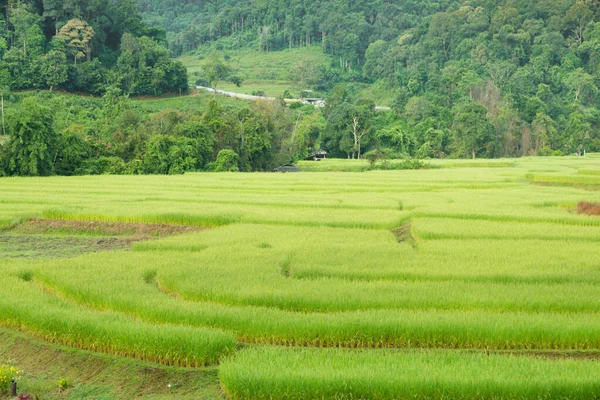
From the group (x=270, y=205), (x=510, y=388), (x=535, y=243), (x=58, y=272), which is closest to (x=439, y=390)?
(x=510, y=388)

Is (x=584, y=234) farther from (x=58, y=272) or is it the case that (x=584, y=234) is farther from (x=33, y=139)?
(x=33, y=139)

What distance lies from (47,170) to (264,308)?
2607cm

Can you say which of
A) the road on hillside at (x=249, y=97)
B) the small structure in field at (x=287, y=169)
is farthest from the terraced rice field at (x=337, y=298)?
the road on hillside at (x=249, y=97)

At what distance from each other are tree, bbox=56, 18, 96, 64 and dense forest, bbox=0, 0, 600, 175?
4.2 inches

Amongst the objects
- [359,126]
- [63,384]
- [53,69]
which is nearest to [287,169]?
[359,126]

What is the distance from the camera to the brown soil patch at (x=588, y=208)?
18406 millimetres

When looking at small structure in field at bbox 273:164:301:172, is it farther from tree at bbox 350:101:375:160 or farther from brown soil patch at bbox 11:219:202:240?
brown soil patch at bbox 11:219:202:240

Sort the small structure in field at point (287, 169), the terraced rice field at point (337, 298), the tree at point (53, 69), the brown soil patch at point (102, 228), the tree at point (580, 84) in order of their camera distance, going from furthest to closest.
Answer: the tree at point (580, 84) → the tree at point (53, 69) → the small structure in field at point (287, 169) → the brown soil patch at point (102, 228) → the terraced rice field at point (337, 298)

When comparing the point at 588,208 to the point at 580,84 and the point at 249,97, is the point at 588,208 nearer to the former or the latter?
the point at 249,97

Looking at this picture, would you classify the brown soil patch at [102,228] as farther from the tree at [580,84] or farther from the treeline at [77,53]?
the tree at [580,84]

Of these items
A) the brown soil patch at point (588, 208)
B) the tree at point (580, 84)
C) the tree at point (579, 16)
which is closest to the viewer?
the brown soil patch at point (588, 208)

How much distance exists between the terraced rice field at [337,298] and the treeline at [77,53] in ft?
120

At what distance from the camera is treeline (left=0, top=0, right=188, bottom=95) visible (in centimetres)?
5209

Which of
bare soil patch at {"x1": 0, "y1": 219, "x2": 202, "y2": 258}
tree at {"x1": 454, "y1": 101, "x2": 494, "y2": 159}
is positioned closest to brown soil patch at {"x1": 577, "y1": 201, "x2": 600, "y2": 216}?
bare soil patch at {"x1": 0, "y1": 219, "x2": 202, "y2": 258}
